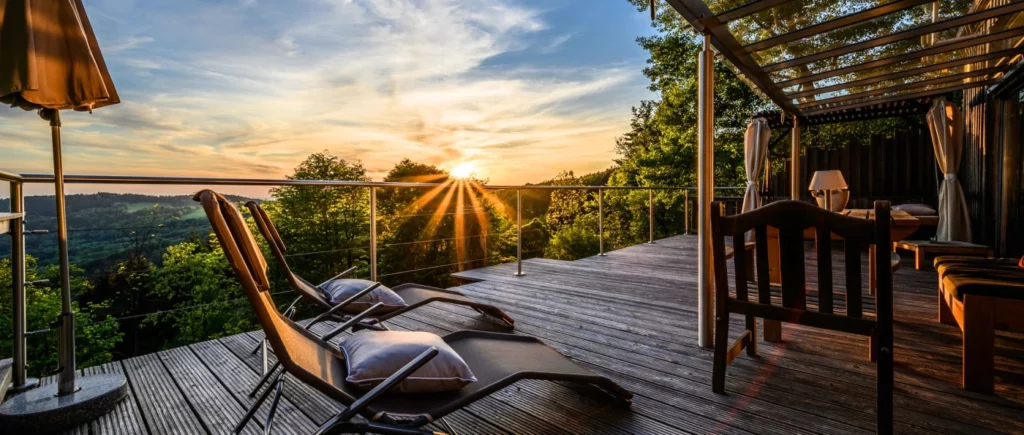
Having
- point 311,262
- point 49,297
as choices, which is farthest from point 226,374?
point 49,297

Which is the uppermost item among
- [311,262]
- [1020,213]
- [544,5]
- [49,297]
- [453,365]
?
[544,5]

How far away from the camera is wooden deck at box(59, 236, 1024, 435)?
5.47ft

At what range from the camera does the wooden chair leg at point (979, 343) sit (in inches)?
72.8

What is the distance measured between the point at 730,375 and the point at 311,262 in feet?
53.9

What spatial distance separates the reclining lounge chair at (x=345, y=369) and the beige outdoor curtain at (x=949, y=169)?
4.88 meters

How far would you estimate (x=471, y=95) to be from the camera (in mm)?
11102

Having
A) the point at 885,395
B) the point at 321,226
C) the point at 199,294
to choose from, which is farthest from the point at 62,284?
the point at 199,294

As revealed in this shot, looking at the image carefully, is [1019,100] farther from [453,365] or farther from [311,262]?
[311,262]

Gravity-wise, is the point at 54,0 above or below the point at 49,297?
above

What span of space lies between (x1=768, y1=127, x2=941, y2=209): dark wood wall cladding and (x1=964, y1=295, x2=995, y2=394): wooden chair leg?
6719 millimetres

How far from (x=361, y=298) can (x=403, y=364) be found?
1178 millimetres

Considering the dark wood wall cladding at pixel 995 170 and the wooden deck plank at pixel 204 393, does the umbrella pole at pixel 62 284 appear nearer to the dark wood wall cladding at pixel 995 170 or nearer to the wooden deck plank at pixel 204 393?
the wooden deck plank at pixel 204 393

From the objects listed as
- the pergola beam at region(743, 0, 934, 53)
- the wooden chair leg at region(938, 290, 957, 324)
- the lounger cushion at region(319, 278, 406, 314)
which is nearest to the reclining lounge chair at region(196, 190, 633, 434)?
the lounger cushion at region(319, 278, 406, 314)

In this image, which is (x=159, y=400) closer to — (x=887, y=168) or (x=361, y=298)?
(x=361, y=298)
